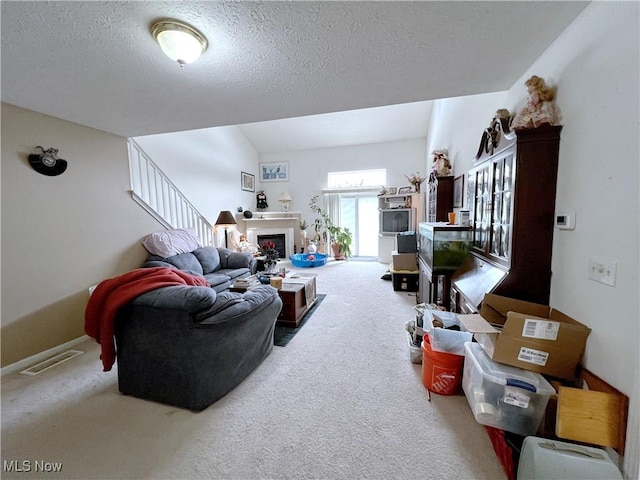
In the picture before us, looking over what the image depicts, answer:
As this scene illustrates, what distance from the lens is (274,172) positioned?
714cm

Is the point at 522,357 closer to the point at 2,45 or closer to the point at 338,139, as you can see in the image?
the point at 2,45

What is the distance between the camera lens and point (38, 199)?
86.7 inches

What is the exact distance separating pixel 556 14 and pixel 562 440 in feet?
6.84

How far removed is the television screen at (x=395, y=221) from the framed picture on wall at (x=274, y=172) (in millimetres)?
3031

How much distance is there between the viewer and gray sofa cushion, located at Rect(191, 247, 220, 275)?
3721 mm

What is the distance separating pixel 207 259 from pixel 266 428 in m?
2.87

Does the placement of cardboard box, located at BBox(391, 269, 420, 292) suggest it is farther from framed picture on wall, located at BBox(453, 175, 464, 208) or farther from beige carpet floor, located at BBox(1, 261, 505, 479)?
beige carpet floor, located at BBox(1, 261, 505, 479)

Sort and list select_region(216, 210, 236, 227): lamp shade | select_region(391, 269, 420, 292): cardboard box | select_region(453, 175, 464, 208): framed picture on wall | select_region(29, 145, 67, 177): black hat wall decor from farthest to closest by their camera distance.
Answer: select_region(216, 210, 236, 227): lamp shade → select_region(391, 269, 420, 292): cardboard box → select_region(453, 175, 464, 208): framed picture on wall → select_region(29, 145, 67, 177): black hat wall decor

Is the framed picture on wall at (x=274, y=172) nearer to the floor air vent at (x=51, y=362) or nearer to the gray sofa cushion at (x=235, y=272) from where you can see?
the gray sofa cushion at (x=235, y=272)

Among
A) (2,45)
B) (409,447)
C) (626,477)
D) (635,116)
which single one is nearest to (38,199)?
(2,45)

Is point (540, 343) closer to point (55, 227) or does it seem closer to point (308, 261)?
point (55, 227)
